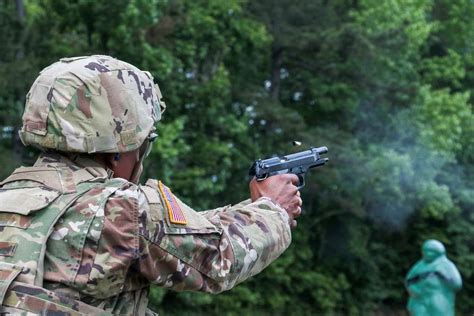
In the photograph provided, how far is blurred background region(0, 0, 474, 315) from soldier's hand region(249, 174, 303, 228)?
537 inches

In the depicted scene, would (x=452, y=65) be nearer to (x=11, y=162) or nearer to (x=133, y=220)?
(x=11, y=162)

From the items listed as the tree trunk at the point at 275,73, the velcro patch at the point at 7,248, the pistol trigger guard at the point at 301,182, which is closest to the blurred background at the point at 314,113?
the tree trunk at the point at 275,73

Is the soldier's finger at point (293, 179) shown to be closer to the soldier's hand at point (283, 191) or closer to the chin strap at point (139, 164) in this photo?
the soldier's hand at point (283, 191)

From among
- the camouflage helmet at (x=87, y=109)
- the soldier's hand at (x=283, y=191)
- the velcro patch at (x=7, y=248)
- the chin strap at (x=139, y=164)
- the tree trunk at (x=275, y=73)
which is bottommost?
the tree trunk at (x=275, y=73)

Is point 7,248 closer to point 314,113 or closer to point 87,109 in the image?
point 87,109

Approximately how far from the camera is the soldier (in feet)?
6.57

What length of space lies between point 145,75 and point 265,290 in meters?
20.7

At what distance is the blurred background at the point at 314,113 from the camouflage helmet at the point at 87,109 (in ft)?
44.8

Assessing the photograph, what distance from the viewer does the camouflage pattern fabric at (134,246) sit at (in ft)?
6.56

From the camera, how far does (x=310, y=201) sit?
24203mm

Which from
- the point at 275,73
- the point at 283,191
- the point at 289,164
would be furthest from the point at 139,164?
the point at 275,73

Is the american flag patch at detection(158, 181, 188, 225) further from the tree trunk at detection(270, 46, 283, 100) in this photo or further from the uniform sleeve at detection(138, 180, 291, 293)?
the tree trunk at detection(270, 46, 283, 100)

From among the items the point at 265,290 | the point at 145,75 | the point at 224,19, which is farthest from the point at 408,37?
the point at 145,75

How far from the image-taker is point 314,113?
24891 millimetres
